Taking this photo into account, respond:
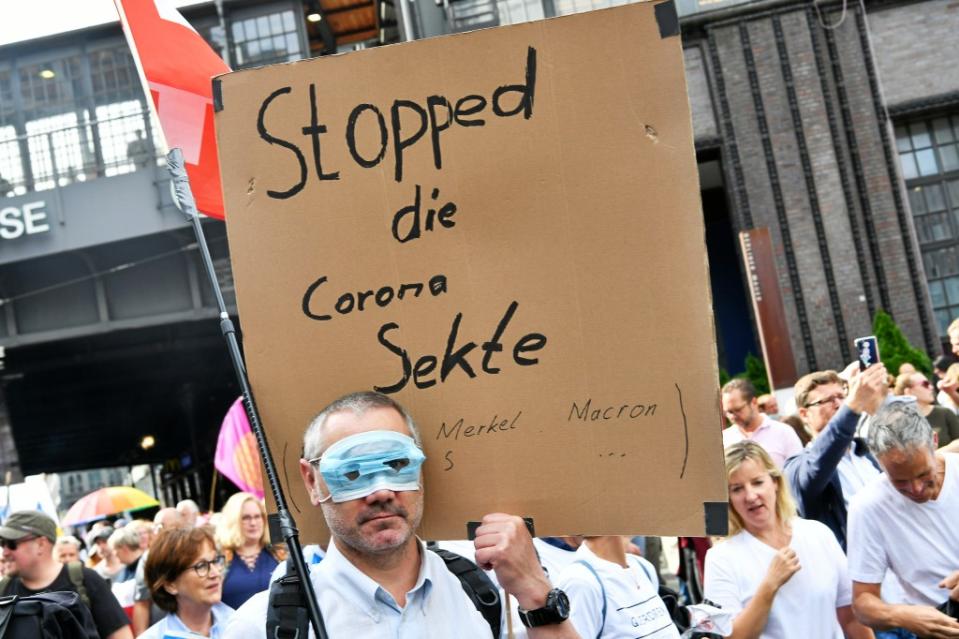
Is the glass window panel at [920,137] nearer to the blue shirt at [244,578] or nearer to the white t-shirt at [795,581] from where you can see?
the blue shirt at [244,578]

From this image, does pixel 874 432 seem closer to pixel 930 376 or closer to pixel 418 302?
pixel 418 302

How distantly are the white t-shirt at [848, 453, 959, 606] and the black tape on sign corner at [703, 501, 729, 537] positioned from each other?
232 centimetres

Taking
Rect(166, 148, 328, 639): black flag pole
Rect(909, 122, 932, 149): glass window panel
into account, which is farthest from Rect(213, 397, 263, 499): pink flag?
Rect(909, 122, 932, 149): glass window panel

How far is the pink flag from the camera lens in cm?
1155

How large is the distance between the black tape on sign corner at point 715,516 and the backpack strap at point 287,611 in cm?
91

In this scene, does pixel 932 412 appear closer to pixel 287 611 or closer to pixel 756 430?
pixel 756 430

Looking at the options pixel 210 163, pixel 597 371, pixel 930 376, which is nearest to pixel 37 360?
pixel 930 376

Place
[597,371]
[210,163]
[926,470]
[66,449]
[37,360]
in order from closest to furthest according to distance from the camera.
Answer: [597,371]
[210,163]
[926,470]
[37,360]
[66,449]

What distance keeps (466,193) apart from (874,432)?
2.50m

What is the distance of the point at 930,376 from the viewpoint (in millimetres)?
19625

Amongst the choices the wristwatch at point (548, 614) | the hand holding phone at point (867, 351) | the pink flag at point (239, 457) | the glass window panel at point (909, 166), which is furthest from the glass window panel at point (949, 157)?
the wristwatch at point (548, 614)

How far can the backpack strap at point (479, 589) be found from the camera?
2.49m

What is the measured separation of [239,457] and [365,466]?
32.3 feet

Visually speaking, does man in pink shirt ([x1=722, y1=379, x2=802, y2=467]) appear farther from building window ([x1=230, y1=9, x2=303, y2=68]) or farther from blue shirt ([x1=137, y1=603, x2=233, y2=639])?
building window ([x1=230, y1=9, x2=303, y2=68])
